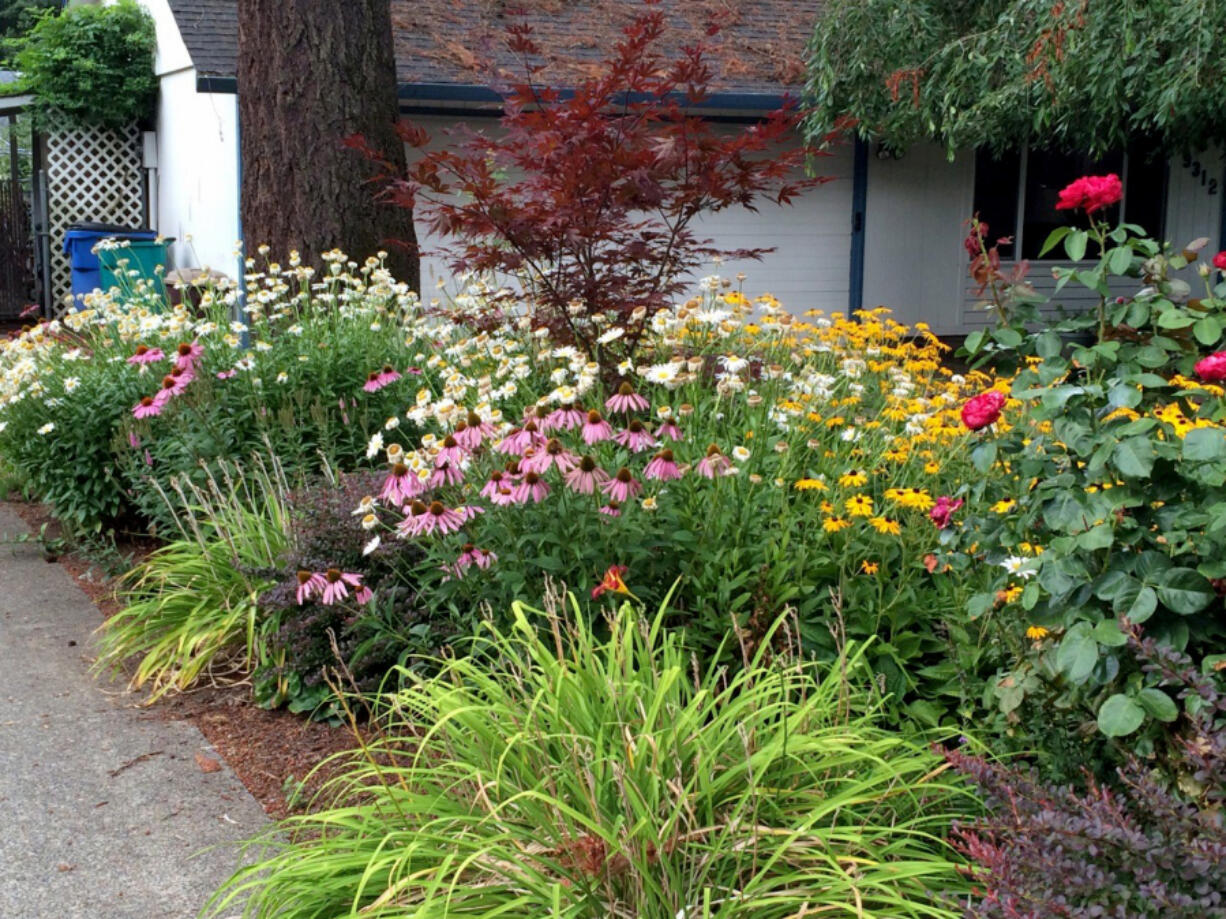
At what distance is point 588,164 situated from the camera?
493 centimetres

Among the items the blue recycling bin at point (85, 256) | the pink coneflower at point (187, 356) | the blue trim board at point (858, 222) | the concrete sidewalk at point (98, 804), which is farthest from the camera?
the blue trim board at point (858, 222)

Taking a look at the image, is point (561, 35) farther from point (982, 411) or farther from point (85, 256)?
point (982, 411)

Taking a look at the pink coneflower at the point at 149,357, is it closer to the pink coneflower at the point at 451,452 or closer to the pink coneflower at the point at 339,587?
the pink coneflower at the point at 339,587

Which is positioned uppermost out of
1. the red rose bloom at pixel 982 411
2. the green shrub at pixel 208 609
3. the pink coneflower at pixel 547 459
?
the red rose bloom at pixel 982 411

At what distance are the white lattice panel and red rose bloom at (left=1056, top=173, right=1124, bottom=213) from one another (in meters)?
14.3

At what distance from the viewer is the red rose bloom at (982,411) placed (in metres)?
2.75

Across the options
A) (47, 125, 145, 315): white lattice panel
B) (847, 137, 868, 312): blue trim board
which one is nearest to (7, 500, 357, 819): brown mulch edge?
(847, 137, 868, 312): blue trim board

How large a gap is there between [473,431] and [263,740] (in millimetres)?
1233

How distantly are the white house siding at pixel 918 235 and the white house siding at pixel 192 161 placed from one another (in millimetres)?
6902

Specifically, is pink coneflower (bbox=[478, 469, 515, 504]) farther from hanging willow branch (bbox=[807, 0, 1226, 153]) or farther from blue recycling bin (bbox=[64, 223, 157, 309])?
blue recycling bin (bbox=[64, 223, 157, 309])

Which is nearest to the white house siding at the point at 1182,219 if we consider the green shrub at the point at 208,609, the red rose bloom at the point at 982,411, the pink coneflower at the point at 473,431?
the green shrub at the point at 208,609

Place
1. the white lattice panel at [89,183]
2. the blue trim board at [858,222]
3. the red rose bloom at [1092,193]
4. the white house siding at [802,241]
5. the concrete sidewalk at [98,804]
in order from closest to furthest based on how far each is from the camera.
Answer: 1. the red rose bloom at [1092,193]
2. the concrete sidewalk at [98,804]
3. the white house siding at [802,241]
4. the blue trim board at [858,222]
5. the white lattice panel at [89,183]

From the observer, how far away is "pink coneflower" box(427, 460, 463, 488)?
12.1 ft

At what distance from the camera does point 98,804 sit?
362 cm
